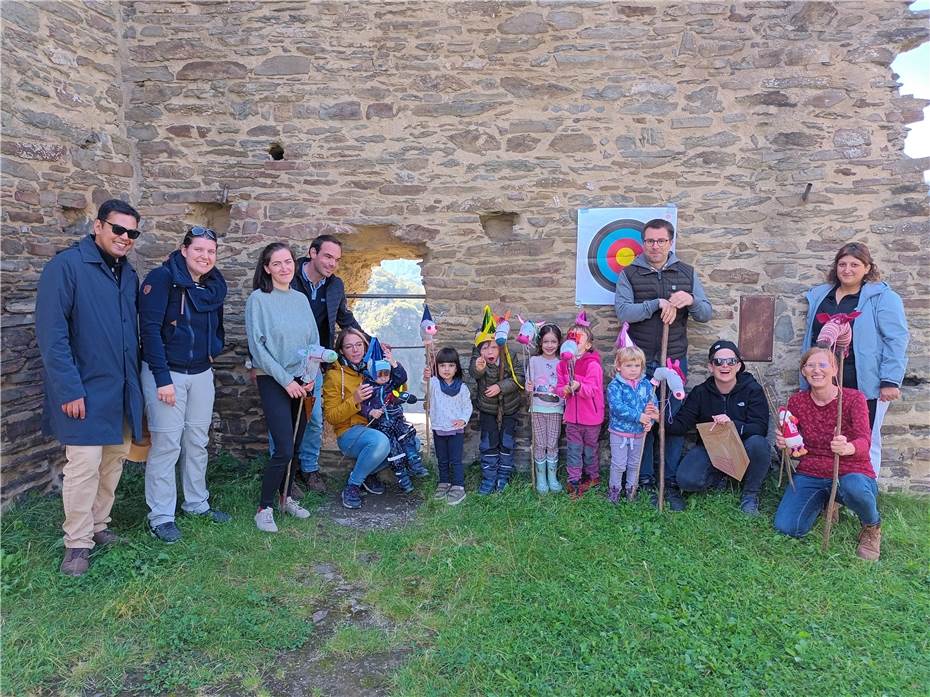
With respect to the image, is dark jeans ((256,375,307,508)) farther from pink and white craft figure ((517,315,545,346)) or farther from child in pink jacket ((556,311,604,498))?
child in pink jacket ((556,311,604,498))

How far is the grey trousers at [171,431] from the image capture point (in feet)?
12.0

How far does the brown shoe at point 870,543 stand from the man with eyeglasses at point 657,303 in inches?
45.5

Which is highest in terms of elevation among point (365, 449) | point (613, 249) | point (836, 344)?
point (613, 249)

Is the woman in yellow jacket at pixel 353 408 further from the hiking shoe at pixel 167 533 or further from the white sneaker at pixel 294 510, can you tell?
the hiking shoe at pixel 167 533

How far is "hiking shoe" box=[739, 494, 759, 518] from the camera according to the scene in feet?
13.2

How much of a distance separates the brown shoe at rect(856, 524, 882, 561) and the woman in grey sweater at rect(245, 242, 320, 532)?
3677 millimetres

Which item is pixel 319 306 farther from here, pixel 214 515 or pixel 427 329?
pixel 214 515

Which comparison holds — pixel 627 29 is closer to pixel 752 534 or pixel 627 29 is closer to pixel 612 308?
pixel 612 308

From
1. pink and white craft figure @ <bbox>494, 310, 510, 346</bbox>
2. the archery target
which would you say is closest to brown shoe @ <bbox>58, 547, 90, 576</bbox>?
pink and white craft figure @ <bbox>494, 310, 510, 346</bbox>

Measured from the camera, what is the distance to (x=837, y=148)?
4527 mm

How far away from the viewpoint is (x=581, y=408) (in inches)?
174

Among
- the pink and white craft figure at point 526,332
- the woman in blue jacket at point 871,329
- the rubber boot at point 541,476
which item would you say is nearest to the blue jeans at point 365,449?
the rubber boot at point 541,476

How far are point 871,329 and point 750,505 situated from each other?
148cm

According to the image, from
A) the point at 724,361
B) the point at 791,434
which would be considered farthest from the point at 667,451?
the point at 791,434
